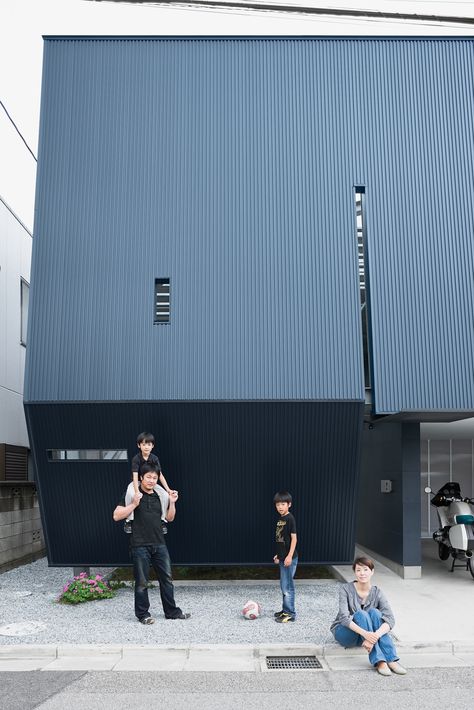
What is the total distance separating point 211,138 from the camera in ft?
40.1

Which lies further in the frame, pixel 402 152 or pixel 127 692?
pixel 402 152

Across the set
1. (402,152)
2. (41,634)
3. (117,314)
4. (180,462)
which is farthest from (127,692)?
(402,152)

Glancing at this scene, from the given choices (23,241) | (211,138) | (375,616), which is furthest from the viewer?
(23,241)

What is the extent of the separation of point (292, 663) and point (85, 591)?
432cm

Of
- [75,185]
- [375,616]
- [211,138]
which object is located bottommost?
[375,616]

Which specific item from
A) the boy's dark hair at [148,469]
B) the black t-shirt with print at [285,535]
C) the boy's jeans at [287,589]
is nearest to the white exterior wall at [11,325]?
the boy's dark hair at [148,469]

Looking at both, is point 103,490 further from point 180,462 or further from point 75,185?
point 75,185

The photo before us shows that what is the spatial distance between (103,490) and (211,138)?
6168mm

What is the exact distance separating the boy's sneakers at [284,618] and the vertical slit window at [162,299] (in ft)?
16.3

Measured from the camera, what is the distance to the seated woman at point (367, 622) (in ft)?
23.6

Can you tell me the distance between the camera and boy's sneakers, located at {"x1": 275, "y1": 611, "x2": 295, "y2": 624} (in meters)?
9.23

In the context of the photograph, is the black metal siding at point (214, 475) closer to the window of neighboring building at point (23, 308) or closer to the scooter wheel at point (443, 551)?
the scooter wheel at point (443, 551)

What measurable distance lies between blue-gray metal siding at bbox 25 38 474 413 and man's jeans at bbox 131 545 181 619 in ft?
8.59

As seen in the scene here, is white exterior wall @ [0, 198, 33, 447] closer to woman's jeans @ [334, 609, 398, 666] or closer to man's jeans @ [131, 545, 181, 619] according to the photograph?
man's jeans @ [131, 545, 181, 619]
